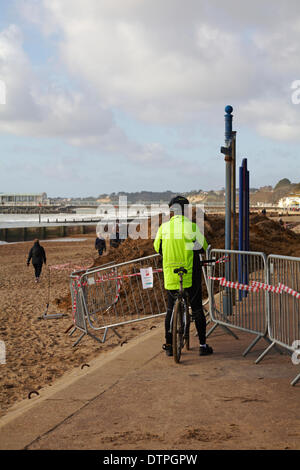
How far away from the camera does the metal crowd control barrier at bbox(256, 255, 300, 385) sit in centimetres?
592

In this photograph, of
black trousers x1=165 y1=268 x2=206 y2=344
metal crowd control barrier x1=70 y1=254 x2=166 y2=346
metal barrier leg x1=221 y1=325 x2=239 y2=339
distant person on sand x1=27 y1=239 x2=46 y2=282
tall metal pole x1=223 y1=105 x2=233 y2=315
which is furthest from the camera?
distant person on sand x1=27 y1=239 x2=46 y2=282

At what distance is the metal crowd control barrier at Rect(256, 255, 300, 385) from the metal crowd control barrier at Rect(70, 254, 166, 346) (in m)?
3.11

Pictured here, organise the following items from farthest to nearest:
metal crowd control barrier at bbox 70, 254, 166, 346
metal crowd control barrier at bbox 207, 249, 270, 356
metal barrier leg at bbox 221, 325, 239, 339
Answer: metal crowd control barrier at bbox 70, 254, 166, 346 → metal barrier leg at bbox 221, 325, 239, 339 → metal crowd control barrier at bbox 207, 249, 270, 356

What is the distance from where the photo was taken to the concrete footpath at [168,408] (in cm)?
417

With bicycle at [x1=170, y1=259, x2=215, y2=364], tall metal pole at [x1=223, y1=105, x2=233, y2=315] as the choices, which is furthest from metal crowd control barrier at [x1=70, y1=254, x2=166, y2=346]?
bicycle at [x1=170, y1=259, x2=215, y2=364]

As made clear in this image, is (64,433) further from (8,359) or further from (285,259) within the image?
(8,359)

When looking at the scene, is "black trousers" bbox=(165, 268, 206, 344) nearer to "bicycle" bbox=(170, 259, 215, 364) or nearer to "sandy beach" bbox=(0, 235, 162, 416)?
"bicycle" bbox=(170, 259, 215, 364)

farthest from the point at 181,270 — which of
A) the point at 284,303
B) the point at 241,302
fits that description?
the point at 241,302

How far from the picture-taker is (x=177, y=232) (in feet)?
21.7

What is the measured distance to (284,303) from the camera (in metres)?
6.24

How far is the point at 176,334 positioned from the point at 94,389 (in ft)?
4.24

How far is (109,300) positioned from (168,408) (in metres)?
7.11

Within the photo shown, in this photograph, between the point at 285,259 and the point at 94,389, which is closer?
the point at 94,389
